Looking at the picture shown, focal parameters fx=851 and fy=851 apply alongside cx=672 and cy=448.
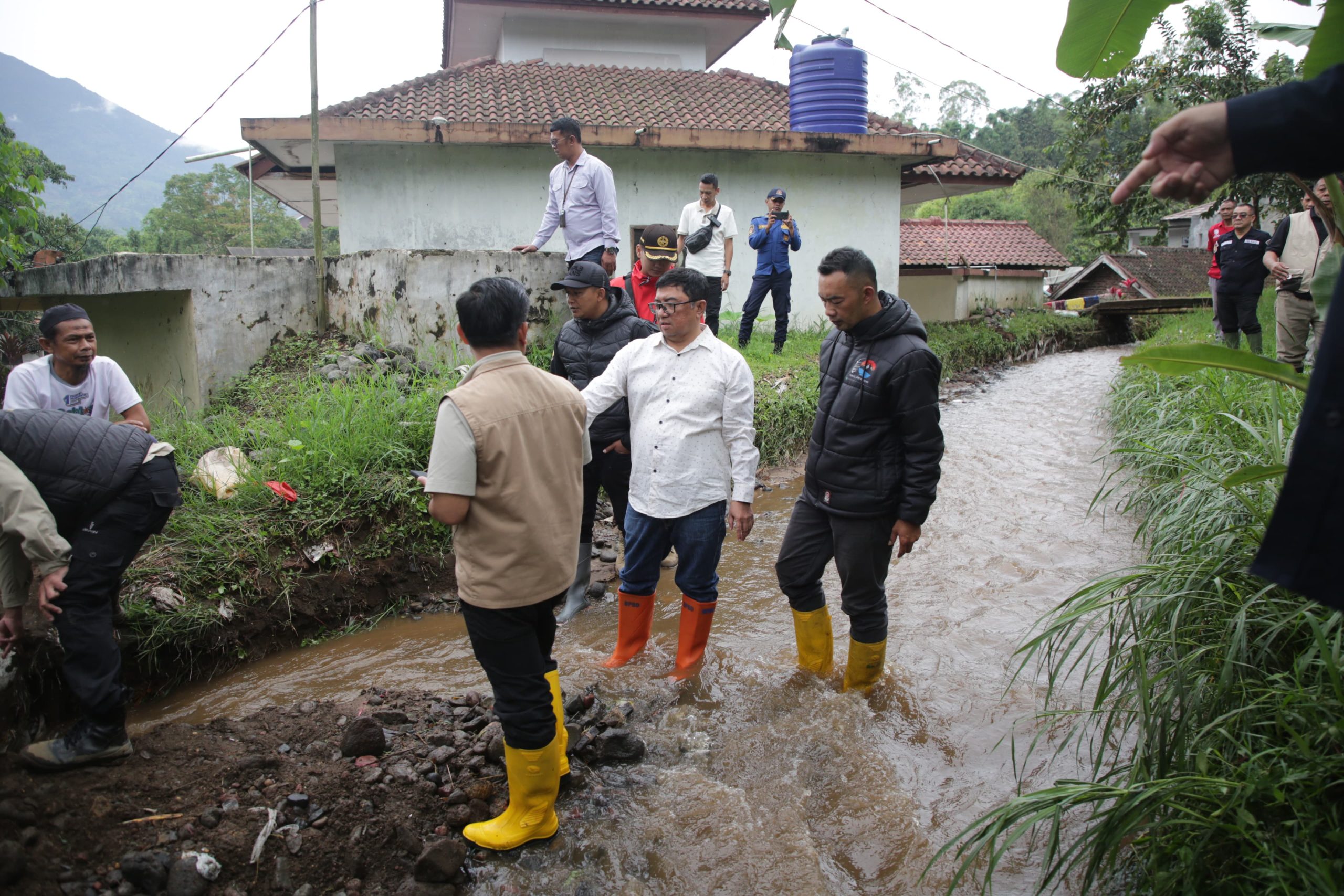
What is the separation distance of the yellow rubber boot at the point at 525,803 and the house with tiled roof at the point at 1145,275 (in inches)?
1130

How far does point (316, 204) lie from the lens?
27.9ft

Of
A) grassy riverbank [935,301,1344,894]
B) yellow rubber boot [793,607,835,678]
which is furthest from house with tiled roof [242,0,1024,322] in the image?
grassy riverbank [935,301,1344,894]

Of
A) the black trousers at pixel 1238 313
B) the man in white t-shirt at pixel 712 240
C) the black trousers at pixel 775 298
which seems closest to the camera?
the black trousers at pixel 1238 313

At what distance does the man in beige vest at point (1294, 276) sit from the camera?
7.48 meters

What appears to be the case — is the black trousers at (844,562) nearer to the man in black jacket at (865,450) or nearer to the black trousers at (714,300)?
the man in black jacket at (865,450)

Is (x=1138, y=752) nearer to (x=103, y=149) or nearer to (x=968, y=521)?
(x=968, y=521)

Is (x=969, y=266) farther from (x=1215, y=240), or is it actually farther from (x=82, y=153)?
(x=82, y=153)

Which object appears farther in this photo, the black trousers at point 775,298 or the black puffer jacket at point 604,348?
the black trousers at point 775,298

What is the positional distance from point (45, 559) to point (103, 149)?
765 feet

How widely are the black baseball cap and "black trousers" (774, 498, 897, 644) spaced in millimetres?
1740

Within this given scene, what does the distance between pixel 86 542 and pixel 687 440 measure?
2495 mm

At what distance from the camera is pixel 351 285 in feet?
28.4

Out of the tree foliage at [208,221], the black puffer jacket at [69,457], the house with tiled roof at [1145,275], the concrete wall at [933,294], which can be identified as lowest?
the black puffer jacket at [69,457]

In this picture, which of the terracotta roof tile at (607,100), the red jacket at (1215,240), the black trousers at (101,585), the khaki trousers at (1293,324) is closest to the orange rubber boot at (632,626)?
the black trousers at (101,585)
